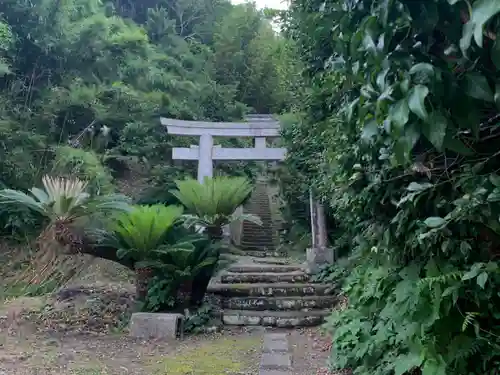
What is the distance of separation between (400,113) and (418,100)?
50 mm

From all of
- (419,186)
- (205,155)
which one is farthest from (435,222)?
(205,155)

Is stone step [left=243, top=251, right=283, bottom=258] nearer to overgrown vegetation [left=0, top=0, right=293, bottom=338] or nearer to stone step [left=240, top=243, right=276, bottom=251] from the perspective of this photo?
stone step [left=240, top=243, right=276, bottom=251]

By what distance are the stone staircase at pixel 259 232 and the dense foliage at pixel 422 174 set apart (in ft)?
24.4

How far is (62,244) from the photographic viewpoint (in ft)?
17.1

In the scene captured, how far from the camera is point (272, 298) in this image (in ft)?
18.7

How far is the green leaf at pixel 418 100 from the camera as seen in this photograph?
1003mm

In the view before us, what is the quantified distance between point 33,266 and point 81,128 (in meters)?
3.49

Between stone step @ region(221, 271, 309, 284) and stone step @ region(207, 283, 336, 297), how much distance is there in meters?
0.27

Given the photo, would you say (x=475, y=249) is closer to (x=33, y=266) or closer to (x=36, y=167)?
(x=33, y=266)

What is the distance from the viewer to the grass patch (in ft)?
11.7

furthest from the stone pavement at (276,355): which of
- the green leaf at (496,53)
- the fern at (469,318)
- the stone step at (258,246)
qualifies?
the stone step at (258,246)

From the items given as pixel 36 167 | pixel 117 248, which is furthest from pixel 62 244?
pixel 36 167

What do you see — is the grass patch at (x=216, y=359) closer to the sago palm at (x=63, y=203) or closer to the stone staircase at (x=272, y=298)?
the stone staircase at (x=272, y=298)

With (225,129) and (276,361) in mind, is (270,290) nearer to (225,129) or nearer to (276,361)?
(276,361)
